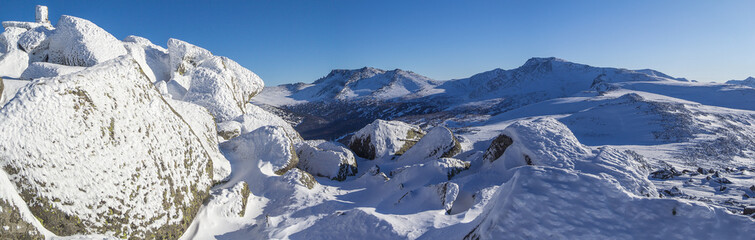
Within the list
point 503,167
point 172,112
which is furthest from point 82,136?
point 503,167

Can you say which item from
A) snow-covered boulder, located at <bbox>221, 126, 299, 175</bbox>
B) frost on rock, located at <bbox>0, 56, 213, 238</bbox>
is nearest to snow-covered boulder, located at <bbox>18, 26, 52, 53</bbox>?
snow-covered boulder, located at <bbox>221, 126, 299, 175</bbox>

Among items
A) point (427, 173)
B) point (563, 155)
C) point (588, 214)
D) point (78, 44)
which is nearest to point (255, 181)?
point (427, 173)

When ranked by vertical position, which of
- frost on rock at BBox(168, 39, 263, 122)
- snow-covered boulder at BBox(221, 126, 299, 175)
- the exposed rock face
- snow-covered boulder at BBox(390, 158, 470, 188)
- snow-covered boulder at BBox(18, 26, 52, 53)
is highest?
snow-covered boulder at BBox(18, 26, 52, 53)

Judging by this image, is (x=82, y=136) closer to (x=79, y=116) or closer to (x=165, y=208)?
(x=79, y=116)

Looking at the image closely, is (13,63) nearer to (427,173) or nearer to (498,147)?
(427,173)

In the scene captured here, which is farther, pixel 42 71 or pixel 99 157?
pixel 42 71

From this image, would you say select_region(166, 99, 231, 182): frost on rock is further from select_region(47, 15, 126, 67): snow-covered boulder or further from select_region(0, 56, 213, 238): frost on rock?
select_region(47, 15, 126, 67): snow-covered boulder

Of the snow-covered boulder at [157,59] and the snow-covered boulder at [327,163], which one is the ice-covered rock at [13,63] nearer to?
the snow-covered boulder at [157,59]
